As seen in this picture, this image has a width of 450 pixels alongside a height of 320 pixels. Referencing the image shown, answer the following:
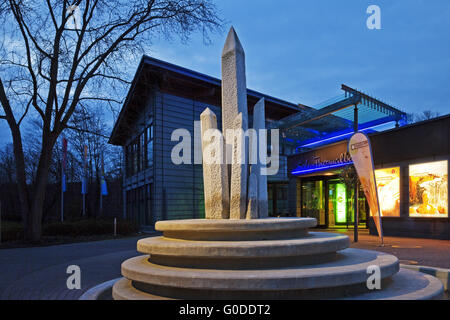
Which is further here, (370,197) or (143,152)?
(143,152)

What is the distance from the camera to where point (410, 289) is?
4.57 meters

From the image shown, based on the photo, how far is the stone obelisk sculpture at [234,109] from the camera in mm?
6417

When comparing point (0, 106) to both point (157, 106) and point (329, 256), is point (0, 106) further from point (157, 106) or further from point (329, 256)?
point (329, 256)

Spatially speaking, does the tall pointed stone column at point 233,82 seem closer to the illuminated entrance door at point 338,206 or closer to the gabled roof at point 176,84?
the gabled roof at point 176,84

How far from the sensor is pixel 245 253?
177 inches

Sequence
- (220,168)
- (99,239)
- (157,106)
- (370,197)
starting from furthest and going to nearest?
(157,106) < (99,239) < (370,197) < (220,168)

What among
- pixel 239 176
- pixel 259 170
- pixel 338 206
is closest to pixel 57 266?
pixel 239 176

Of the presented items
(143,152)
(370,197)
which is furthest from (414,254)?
(143,152)

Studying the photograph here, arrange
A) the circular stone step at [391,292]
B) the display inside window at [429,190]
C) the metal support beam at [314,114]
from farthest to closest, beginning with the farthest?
the metal support beam at [314,114], the display inside window at [429,190], the circular stone step at [391,292]

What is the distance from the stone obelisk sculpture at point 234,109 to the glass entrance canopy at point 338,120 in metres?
9.72

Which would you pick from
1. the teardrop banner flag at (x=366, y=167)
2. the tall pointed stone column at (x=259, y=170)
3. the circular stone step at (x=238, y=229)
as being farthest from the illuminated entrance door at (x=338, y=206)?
the circular stone step at (x=238, y=229)

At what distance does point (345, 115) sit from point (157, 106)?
11.3 meters

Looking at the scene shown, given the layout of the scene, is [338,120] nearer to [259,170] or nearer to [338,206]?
[338,206]

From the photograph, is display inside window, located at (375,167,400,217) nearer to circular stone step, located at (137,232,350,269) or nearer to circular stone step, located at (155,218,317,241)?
circular stone step, located at (155,218,317,241)
